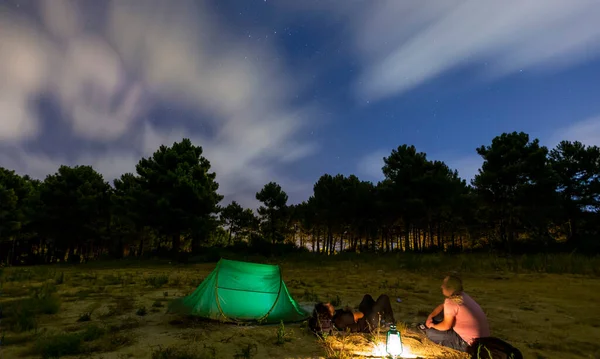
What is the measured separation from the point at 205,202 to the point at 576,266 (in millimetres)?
27222

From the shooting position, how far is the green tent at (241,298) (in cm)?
766

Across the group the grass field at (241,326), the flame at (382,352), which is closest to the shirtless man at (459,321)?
the grass field at (241,326)

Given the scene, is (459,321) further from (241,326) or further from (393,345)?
(241,326)

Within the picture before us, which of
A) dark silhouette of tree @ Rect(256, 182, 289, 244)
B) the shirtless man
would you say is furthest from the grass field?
dark silhouette of tree @ Rect(256, 182, 289, 244)

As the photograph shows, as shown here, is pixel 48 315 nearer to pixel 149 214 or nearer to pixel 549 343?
pixel 549 343

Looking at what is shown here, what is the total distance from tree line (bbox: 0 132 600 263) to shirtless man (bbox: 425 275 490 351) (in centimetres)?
2699

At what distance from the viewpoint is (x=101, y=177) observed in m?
43.9

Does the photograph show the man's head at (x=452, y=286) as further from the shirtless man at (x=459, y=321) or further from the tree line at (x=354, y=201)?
the tree line at (x=354, y=201)

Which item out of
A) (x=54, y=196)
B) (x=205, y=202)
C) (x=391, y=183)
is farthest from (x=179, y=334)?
(x=54, y=196)

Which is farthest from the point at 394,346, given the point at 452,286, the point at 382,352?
the point at 452,286

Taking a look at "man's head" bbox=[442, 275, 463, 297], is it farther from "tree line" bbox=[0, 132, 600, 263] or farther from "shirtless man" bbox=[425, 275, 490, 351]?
"tree line" bbox=[0, 132, 600, 263]

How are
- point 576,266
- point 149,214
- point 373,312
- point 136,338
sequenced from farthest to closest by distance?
point 149,214
point 576,266
point 373,312
point 136,338

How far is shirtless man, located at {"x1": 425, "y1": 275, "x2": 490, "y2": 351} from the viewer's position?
17.7 ft

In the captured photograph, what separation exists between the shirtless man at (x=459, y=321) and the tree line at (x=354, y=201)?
88.6ft
